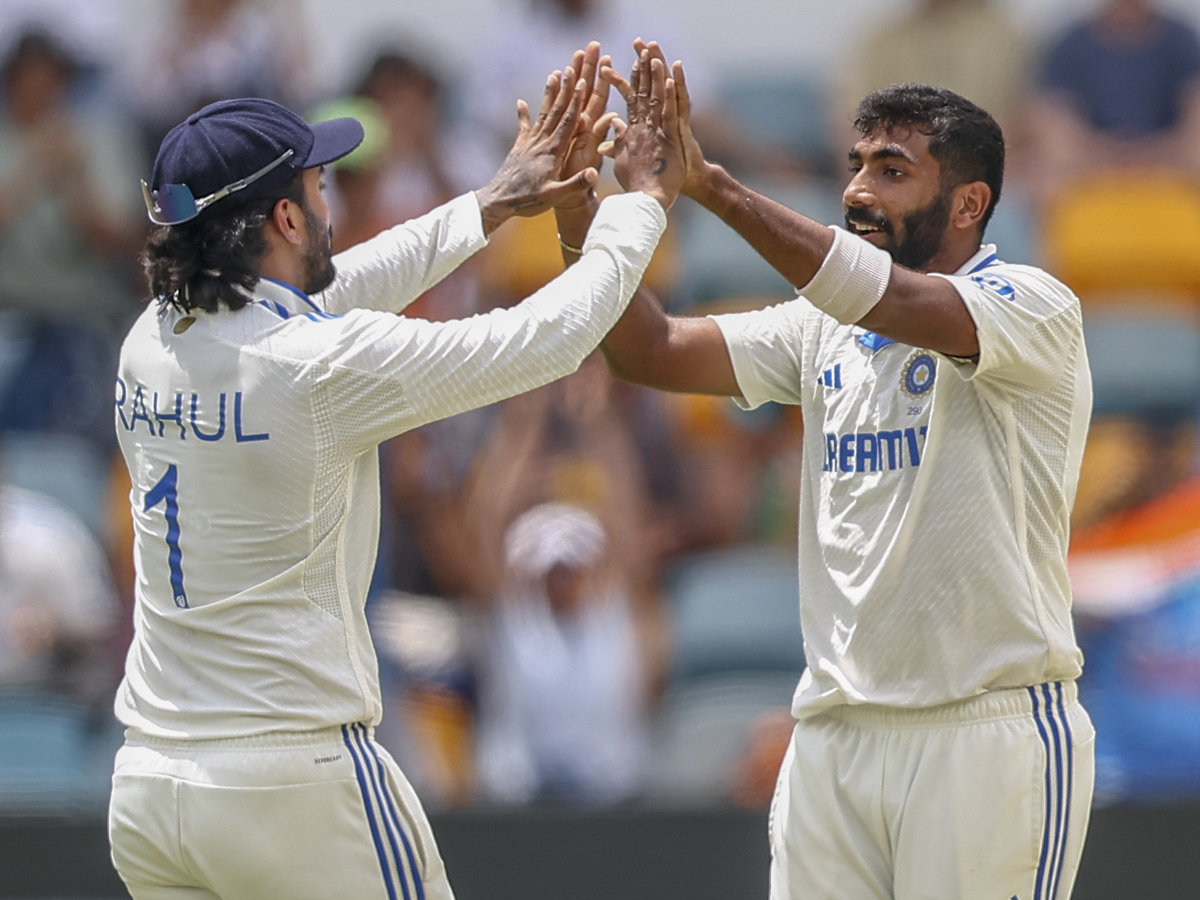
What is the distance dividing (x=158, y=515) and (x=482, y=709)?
335 centimetres

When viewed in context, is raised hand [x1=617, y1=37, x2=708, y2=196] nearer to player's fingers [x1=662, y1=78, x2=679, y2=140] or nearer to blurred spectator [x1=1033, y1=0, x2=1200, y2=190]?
player's fingers [x1=662, y1=78, x2=679, y2=140]

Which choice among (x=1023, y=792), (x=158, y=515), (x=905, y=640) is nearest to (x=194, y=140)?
(x=158, y=515)

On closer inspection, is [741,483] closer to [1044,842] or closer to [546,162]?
[546,162]

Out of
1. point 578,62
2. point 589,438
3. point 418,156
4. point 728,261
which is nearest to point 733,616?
point 589,438

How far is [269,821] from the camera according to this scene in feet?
9.16

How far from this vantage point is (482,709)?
6141 millimetres

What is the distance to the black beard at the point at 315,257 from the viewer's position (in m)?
3.01

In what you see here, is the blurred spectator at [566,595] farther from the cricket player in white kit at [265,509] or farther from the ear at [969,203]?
the ear at [969,203]

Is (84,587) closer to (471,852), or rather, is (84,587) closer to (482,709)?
(482,709)

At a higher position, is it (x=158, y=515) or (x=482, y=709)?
(x=158, y=515)

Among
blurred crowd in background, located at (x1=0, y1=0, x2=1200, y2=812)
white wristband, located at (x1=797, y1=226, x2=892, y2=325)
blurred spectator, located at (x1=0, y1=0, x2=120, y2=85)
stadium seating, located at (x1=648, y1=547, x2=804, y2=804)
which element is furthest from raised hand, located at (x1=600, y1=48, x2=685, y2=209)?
blurred spectator, located at (x1=0, y1=0, x2=120, y2=85)

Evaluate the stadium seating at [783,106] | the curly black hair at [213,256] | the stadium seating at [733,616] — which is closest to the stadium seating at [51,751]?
the stadium seating at [733,616]

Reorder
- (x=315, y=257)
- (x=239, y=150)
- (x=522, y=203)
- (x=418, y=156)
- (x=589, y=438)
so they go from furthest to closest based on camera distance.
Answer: (x=418, y=156) < (x=589, y=438) < (x=522, y=203) < (x=315, y=257) < (x=239, y=150)

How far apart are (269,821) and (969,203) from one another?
170cm
